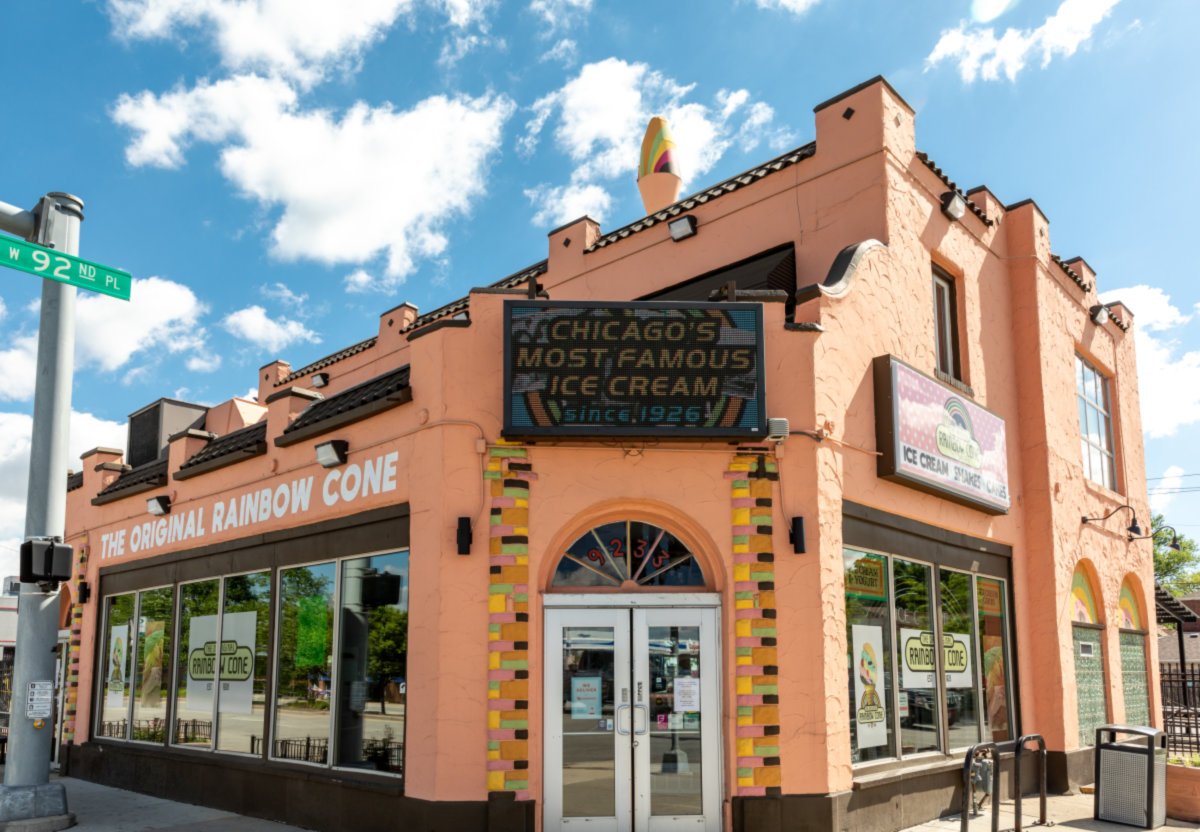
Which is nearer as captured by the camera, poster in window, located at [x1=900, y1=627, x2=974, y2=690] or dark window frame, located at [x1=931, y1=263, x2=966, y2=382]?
poster in window, located at [x1=900, y1=627, x2=974, y2=690]

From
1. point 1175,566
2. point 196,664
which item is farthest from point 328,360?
point 1175,566

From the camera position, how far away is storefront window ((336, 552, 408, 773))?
32.1ft

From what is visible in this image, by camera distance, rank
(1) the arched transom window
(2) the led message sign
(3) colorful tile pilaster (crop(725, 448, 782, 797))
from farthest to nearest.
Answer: (1) the arched transom window
(2) the led message sign
(3) colorful tile pilaster (crop(725, 448, 782, 797))

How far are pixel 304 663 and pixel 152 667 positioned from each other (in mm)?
4348

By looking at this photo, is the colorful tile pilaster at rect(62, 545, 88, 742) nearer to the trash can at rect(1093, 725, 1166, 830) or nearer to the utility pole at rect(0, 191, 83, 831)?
the utility pole at rect(0, 191, 83, 831)

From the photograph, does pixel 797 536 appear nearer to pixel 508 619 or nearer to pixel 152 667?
pixel 508 619

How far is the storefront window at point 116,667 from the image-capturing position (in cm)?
1452

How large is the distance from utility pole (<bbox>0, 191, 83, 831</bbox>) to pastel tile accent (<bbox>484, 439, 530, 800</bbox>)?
4.86 metres

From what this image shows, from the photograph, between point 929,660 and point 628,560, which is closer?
point 628,560

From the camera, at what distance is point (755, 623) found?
30.4ft

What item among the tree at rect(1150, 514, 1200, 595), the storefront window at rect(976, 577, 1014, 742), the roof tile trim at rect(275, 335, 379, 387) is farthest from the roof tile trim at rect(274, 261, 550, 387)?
the tree at rect(1150, 514, 1200, 595)

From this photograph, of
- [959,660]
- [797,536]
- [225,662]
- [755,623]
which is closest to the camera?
[755,623]

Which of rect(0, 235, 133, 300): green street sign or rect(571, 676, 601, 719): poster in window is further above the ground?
rect(0, 235, 133, 300): green street sign

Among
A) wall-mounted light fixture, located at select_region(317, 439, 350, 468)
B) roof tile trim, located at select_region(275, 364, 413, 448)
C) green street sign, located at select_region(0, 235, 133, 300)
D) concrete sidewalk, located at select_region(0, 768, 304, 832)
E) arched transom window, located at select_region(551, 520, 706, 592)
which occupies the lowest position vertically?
concrete sidewalk, located at select_region(0, 768, 304, 832)
